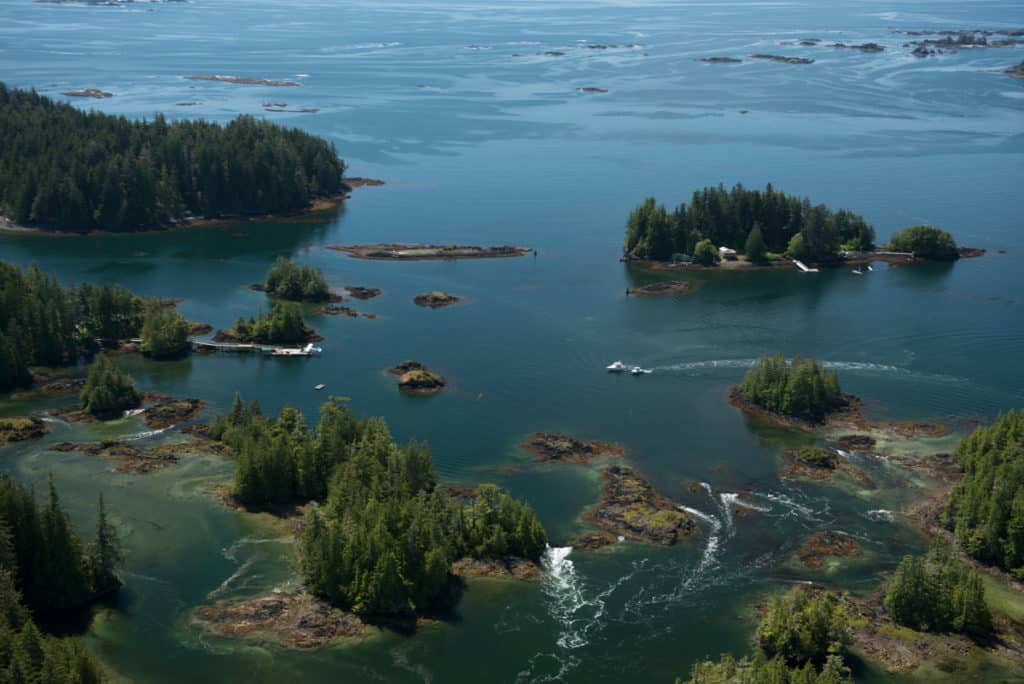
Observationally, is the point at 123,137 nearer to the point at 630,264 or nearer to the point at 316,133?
the point at 316,133

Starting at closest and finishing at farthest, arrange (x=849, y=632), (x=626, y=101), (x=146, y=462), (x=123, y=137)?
(x=849, y=632), (x=146, y=462), (x=123, y=137), (x=626, y=101)

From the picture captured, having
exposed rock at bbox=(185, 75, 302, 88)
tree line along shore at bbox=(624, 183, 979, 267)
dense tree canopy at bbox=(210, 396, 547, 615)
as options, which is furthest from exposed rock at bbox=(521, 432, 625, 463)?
exposed rock at bbox=(185, 75, 302, 88)

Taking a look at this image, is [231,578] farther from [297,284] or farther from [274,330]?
[297,284]

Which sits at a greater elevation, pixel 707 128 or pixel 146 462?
pixel 707 128

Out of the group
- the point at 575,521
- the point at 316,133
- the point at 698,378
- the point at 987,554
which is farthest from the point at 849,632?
the point at 316,133

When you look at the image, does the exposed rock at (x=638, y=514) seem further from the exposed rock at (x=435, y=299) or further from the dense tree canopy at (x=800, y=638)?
the exposed rock at (x=435, y=299)

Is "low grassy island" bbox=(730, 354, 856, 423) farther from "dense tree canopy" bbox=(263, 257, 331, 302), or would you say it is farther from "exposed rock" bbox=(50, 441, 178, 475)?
"dense tree canopy" bbox=(263, 257, 331, 302)
